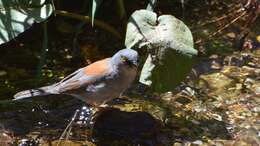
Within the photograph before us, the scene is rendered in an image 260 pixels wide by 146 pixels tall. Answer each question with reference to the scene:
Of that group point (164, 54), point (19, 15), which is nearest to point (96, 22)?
point (19, 15)

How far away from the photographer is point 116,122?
14.4 feet

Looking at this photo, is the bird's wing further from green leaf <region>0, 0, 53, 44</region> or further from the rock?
green leaf <region>0, 0, 53, 44</region>

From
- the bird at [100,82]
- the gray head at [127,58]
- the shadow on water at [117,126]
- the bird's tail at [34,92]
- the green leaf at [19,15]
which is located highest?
the green leaf at [19,15]

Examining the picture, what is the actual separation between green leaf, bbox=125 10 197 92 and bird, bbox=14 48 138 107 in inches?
6.5

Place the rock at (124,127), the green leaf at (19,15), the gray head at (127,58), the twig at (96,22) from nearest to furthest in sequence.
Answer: the gray head at (127,58)
the rock at (124,127)
the green leaf at (19,15)
the twig at (96,22)

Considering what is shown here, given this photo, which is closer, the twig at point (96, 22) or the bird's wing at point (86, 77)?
the bird's wing at point (86, 77)

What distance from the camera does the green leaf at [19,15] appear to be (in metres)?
4.62

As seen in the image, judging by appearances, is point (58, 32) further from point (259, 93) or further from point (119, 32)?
point (259, 93)

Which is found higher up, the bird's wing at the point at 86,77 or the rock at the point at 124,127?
the bird's wing at the point at 86,77


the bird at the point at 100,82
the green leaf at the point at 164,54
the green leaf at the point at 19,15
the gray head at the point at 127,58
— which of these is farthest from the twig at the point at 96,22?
the gray head at the point at 127,58

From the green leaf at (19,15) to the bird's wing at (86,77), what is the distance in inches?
20.9

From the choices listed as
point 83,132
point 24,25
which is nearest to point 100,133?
point 83,132

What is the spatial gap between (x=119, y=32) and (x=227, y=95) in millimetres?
1096

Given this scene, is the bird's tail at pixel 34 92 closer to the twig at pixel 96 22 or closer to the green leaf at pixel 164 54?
the green leaf at pixel 164 54
